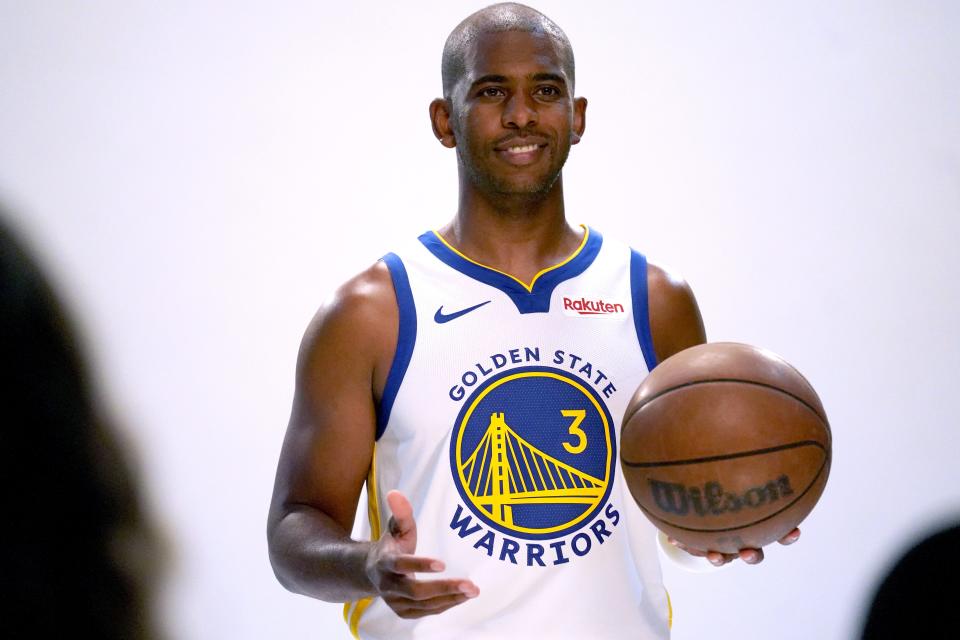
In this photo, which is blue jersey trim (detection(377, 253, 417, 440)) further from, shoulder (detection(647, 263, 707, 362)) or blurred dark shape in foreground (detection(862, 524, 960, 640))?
blurred dark shape in foreground (detection(862, 524, 960, 640))

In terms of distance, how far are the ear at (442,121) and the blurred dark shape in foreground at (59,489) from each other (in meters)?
1.60

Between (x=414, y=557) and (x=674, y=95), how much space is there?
188cm

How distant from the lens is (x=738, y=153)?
2861 mm

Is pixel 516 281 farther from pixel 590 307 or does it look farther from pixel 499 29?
pixel 499 29

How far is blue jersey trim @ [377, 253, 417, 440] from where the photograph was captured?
1786mm

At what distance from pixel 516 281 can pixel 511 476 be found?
353 millimetres

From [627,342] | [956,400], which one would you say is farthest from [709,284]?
[627,342]

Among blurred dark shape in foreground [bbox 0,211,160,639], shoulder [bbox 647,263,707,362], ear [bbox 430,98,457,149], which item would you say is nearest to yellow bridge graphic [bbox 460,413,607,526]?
shoulder [bbox 647,263,707,362]

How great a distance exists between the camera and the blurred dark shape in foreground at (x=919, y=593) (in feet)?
3.33

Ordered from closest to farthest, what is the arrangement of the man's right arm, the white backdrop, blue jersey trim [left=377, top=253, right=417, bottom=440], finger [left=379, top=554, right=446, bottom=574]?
finger [left=379, top=554, right=446, bottom=574] < the man's right arm < blue jersey trim [left=377, top=253, right=417, bottom=440] < the white backdrop

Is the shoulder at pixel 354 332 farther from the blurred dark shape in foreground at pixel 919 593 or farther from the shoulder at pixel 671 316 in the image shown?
the blurred dark shape in foreground at pixel 919 593

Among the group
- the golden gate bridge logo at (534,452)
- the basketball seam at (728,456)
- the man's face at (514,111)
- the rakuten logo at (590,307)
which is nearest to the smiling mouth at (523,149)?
the man's face at (514,111)

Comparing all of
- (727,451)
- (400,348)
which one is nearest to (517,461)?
(400,348)

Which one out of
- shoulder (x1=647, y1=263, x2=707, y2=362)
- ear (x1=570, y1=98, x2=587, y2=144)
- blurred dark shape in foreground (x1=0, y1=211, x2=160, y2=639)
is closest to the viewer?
blurred dark shape in foreground (x1=0, y1=211, x2=160, y2=639)
